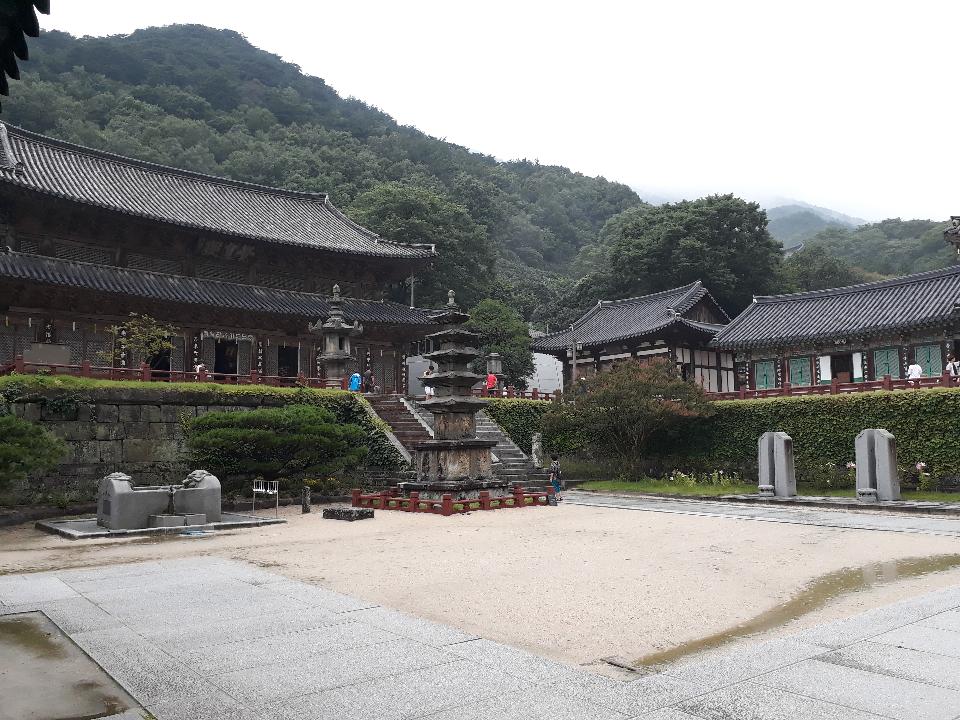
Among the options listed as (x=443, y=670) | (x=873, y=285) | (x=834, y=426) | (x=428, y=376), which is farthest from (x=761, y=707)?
(x=873, y=285)

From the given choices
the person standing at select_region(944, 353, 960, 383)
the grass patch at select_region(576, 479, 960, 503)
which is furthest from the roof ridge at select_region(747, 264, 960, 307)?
the grass patch at select_region(576, 479, 960, 503)

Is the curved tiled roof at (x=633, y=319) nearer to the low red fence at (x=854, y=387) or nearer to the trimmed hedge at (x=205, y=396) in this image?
the low red fence at (x=854, y=387)

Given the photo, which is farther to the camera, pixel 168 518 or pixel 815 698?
pixel 168 518

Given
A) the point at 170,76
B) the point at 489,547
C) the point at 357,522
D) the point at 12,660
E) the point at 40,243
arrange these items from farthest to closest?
1. the point at 170,76
2. the point at 40,243
3. the point at 357,522
4. the point at 489,547
5. the point at 12,660

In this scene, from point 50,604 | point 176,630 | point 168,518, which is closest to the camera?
point 176,630

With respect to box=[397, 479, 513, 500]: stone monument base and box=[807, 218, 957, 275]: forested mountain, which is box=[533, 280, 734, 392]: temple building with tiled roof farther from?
box=[807, 218, 957, 275]: forested mountain

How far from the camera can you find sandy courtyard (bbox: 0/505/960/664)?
710 cm

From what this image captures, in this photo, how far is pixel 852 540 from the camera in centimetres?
1281

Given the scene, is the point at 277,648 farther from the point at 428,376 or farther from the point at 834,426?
the point at 834,426

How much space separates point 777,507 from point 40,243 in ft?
90.1

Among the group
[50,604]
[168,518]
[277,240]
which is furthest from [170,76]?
[50,604]

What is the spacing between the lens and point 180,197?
32.5 meters

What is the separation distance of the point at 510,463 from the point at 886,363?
61.6ft

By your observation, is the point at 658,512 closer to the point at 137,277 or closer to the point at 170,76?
the point at 137,277
